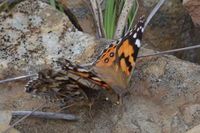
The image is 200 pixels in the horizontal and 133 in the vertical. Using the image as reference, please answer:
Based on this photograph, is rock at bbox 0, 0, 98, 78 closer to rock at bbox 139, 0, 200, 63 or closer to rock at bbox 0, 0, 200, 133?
rock at bbox 0, 0, 200, 133

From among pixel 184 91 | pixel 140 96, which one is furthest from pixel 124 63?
pixel 184 91

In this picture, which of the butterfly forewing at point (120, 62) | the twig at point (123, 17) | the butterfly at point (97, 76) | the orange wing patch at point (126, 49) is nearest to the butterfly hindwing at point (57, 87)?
the butterfly at point (97, 76)

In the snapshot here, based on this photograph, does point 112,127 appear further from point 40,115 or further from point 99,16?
point 99,16

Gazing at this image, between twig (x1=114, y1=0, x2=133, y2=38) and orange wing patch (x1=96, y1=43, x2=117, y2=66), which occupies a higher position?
twig (x1=114, y1=0, x2=133, y2=38)

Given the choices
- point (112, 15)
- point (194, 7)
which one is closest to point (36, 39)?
point (112, 15)

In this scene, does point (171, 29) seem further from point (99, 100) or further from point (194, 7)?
point (99, 100)

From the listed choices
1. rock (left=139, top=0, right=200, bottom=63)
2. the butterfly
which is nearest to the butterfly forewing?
the butterfly

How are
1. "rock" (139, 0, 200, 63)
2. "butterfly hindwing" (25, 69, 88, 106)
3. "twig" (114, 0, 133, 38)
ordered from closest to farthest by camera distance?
"butterfly hindwing" (25, 69, 88, 106)
"twig" (114, 0, 133, 38)
"rock" (139, 0, 200, 63)

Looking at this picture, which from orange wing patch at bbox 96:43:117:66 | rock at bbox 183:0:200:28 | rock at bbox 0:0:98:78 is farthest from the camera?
rock at bbox 183:0:200:28

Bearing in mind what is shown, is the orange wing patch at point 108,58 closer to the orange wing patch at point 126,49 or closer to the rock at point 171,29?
the orange wing patch at point 126,49
